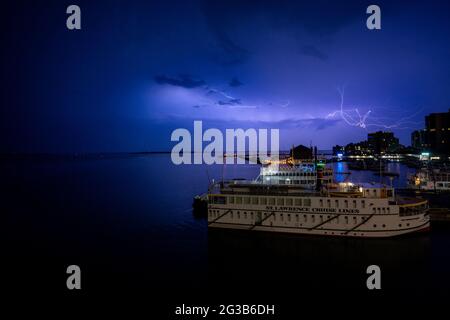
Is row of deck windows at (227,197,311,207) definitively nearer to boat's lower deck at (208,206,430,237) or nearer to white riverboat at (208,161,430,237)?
white riverboat at (208,161,430,237)

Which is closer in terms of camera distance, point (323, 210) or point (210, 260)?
point (210, 260)

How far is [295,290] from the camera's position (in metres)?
25.0

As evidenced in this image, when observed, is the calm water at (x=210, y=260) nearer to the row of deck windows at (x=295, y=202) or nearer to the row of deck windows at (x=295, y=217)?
the row of deck windows at (x=295, y=217)

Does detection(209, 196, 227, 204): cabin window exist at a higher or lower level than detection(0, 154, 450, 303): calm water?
higher

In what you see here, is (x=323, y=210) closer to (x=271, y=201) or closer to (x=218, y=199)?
(x=271, y=201)

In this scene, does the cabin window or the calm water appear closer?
the calm water

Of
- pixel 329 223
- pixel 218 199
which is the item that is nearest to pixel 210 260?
pixel 218 199

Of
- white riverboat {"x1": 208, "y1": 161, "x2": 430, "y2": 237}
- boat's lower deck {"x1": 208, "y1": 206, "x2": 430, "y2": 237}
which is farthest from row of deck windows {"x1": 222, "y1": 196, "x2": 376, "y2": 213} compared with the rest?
boat's lower deck {"x1": 208, "y1": 206, "x2": 430, "y2": 237}

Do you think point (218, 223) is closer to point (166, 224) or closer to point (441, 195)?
point (166, 224)

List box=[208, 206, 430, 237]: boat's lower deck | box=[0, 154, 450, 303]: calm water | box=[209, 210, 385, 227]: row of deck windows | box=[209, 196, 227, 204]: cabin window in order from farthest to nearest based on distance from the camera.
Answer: box=[209, 196, 227, 204]: cabin window, box=[209, 210, 385, 227]: row of deck windows, box=[208, 206, 430, 237]: boat's lower deck, box=[0, 154, 450, 303]: calm water

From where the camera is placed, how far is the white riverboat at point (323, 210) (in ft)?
106

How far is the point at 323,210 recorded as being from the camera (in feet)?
110

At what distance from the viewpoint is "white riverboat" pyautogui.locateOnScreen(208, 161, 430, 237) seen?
32375 mm

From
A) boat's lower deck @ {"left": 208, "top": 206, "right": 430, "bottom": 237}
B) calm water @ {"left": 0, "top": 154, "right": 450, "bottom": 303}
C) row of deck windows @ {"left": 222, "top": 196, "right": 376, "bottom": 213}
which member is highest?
row of deck windows @ {"left": 222, "top": 196, "right": 376, "bottom": 213}
